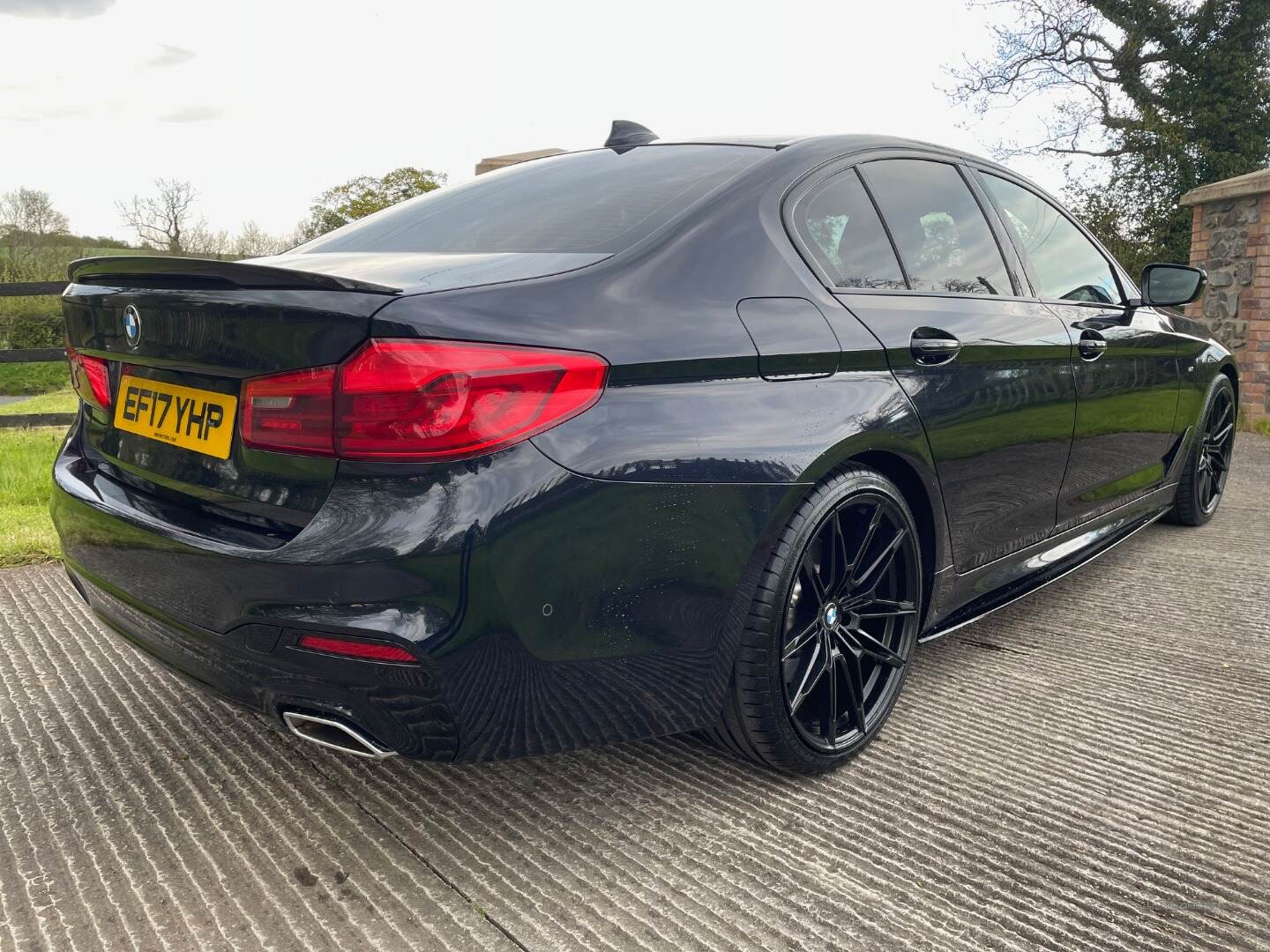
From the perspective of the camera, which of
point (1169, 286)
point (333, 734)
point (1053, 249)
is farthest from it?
point (1169, 286)

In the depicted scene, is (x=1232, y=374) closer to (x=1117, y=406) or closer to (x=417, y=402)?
(x=1117, y=406)

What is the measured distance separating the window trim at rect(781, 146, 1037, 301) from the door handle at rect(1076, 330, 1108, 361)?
0.27m

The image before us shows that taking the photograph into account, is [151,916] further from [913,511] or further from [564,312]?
[913,511]

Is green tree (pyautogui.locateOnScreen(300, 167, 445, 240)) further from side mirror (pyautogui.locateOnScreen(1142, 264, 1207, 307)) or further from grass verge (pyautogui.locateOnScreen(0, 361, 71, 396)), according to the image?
side mirror (pyautogui.locateOnScreen(1142, 264, 1207, 307))

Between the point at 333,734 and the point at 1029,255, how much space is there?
2.59 m

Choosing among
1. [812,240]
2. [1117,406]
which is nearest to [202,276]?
[812,240]

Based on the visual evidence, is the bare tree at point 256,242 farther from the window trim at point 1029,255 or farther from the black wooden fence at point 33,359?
the window trim at point 1029,255

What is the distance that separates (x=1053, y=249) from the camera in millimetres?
3385

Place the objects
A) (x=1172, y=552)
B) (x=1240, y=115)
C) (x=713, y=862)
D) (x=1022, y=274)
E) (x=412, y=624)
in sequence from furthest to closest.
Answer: (x=1240, y=115)
(x=1172, y=552)
(x=1022, y=274)
(x=713, y=862)
(x=412, y=624)

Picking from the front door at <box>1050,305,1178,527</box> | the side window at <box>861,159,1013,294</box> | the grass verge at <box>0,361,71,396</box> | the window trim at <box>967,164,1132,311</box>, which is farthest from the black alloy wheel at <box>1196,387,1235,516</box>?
the grass verge at <box>0,361,71,396</box>

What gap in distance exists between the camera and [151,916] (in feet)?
5.61

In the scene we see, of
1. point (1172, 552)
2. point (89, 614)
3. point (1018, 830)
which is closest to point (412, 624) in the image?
point (1018, 830)

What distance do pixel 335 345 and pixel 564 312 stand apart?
397 mm

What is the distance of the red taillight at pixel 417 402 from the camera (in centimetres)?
159
